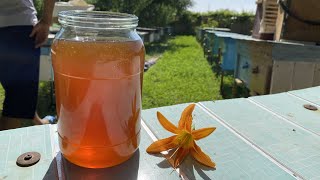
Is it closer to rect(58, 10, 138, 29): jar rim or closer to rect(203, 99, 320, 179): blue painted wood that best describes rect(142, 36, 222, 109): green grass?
rect(203, 99, 320, 179): blue painted wood

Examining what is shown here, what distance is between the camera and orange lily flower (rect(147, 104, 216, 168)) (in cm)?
71

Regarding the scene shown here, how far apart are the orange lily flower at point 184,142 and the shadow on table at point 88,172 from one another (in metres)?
0.08

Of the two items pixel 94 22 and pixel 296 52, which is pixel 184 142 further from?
pixel 296 52

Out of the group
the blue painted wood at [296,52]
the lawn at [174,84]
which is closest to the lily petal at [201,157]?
the blue painted wood at [296,52]

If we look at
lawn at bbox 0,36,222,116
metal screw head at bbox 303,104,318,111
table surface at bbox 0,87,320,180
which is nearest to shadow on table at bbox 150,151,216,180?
table surface at bbox 0,87,320,180

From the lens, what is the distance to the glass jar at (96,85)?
0.60 m

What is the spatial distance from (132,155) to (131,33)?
28cm

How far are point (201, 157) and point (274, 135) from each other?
275 millimetres

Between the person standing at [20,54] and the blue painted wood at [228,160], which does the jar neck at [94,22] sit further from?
the person standing at [20,54]

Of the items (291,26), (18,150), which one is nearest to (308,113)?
(18,150)

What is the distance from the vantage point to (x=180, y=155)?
0.71m

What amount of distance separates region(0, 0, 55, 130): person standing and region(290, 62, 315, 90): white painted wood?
1915 millimetres

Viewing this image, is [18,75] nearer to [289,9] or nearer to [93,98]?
[93,98]

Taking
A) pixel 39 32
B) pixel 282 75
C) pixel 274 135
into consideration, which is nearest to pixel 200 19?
pixel 282 75
